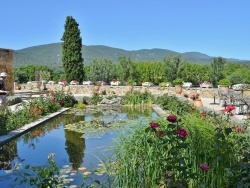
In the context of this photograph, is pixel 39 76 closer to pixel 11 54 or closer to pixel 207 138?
pixel 11 54

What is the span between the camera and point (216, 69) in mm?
44812

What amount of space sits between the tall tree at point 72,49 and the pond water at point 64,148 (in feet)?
57.7

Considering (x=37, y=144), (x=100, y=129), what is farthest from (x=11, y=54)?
(x=37, y=144)

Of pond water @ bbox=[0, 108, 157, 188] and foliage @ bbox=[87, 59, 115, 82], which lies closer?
pond water @ bbox=[0, 108, 157, 188]

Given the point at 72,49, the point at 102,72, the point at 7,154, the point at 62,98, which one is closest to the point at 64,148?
the point at 7,154

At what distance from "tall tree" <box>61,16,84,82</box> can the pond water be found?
17594mm

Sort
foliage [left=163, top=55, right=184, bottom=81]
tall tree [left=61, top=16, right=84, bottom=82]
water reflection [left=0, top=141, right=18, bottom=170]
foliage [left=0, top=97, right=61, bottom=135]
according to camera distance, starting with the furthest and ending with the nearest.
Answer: foliage [left=163, top=55, right=184, bottom=81] → tall tree [left=61, top=16, right=84, bottom=82] → foliage [left=0, top=97, right=61, bottom=135] → water reflection [left=0, top=141, right=18, bottom=170]

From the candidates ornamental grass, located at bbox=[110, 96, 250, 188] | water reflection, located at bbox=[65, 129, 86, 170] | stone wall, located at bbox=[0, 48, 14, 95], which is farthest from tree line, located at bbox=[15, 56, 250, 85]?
ornamental grass, located at bbox=[110, 96, 250, 188]

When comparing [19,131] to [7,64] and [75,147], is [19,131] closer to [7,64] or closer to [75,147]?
[75,147]

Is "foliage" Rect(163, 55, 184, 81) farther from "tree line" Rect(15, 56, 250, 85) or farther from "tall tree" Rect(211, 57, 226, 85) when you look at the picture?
"tall tree" Rect(211, 57, 226, 85)

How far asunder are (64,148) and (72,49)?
21210 mm

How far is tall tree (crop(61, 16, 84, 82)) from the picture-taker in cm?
2716

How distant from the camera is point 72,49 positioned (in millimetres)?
27359

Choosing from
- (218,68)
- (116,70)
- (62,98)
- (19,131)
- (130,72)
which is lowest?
(19,131)
